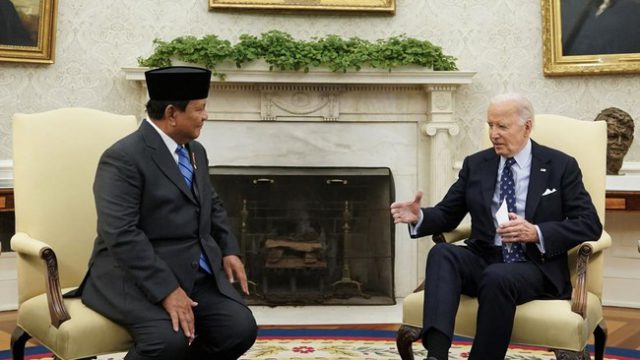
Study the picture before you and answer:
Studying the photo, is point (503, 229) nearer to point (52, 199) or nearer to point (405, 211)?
point (405, 211)

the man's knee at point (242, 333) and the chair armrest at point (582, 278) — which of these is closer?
the man's knee at point (242, 333)

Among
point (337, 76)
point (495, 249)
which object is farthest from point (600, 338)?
point (337, 76)

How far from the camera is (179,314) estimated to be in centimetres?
261

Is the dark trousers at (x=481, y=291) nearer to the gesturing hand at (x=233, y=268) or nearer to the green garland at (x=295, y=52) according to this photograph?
the gesturing hand at (x=233, y=268)

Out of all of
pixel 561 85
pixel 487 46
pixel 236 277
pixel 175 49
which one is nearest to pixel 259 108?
pixel 175 49

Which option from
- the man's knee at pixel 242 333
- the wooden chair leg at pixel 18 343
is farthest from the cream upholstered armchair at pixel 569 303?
the wooden chair leg at pixel 18 343

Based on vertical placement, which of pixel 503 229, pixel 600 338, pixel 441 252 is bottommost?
pixel 600 338

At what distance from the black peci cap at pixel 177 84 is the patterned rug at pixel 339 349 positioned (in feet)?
5.98

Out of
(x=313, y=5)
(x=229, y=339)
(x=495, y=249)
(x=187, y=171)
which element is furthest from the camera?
(x=313, y=5)

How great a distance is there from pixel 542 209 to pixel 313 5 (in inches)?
129

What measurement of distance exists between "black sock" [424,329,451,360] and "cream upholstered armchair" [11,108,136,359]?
55.6 inches

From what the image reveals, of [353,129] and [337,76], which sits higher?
[337,76]

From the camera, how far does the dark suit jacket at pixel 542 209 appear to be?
3117 millimetres

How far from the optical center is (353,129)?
5887 millimetres
